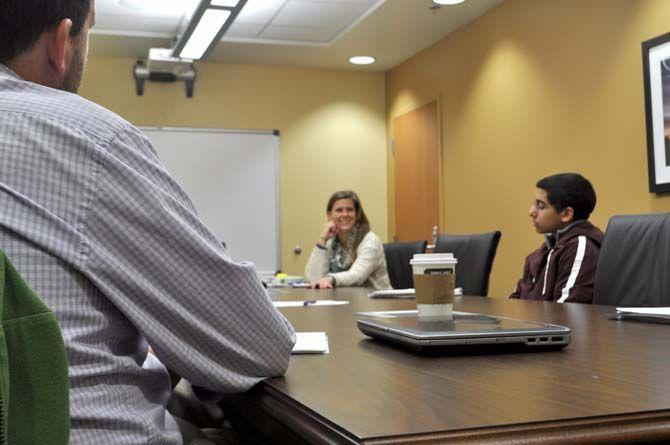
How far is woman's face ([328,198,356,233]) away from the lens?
4.55 m

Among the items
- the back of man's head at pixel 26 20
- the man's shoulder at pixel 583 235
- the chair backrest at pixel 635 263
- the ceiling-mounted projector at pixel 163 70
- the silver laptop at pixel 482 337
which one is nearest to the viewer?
Result: the back of man's head at pixel 26 20

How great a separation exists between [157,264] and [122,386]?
0.52ft

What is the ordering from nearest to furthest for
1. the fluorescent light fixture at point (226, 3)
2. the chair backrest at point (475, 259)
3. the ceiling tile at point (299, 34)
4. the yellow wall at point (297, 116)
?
1. the chair backrest at point (475, 259)
2. the fluorescent light fixture at point (226, 3)
3. the ceiling tile at point (299, 34)
4. the yellow wall at point (297, 116)

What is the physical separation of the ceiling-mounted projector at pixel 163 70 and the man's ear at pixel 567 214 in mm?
3596

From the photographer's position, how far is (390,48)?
250 inches

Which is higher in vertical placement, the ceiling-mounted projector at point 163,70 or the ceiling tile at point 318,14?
the ceiling tile at point 318,14

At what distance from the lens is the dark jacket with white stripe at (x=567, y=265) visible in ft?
9.71

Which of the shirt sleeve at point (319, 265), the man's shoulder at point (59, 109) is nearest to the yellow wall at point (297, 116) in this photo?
the shirt sleeve at point (319, 265)

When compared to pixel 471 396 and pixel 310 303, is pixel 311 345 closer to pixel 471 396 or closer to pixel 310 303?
pixel 471 396

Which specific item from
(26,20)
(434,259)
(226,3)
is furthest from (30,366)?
(226,3)

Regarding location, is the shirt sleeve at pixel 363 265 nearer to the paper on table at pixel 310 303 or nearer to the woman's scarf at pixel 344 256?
the woman's scarf at pixel 344 256

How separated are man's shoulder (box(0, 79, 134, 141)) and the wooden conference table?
15.2 inches

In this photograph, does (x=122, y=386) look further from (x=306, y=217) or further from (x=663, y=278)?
(x=306, y=217)

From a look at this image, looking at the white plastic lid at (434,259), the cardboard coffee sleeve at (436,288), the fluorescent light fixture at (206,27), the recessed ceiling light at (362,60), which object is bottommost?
the cardboard coffee sleeve at (436,288)
